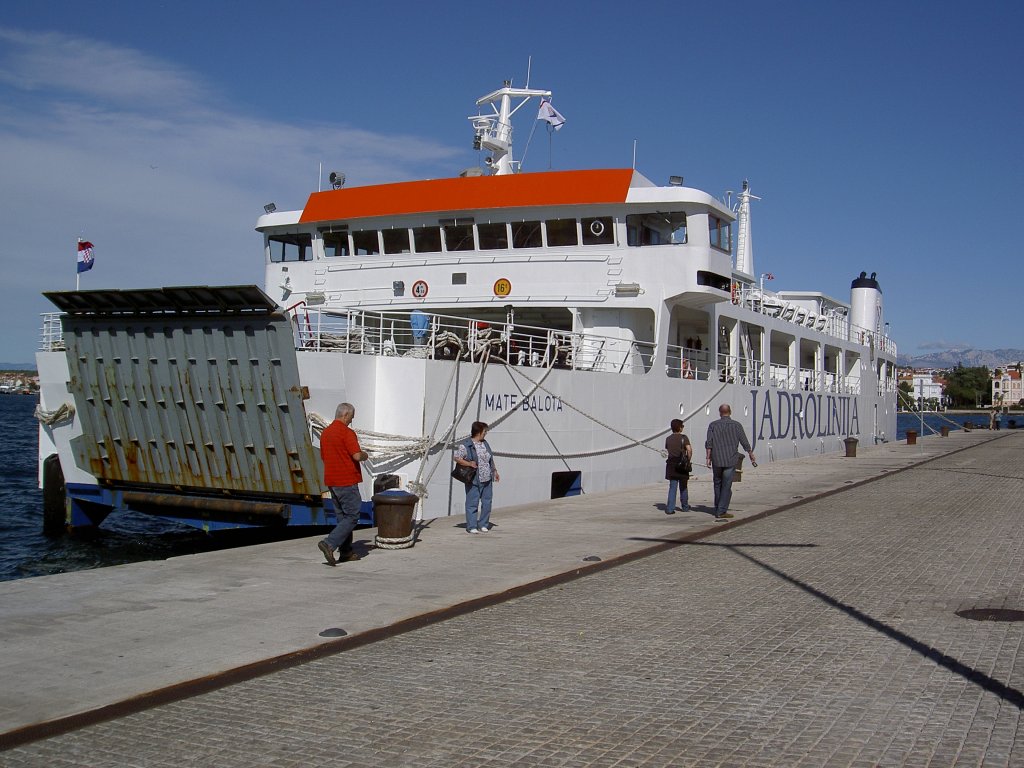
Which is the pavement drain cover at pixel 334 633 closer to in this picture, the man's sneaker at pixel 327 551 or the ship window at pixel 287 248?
the man's sneaker at pixel 327 551

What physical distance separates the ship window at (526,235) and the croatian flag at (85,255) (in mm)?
7838

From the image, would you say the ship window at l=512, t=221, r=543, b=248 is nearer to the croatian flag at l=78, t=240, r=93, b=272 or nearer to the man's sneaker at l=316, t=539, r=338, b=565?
the croatian flag at l=78, t=240, r=93, b=272

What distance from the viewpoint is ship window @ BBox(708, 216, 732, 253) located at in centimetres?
1942

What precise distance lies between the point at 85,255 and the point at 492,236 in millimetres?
7637

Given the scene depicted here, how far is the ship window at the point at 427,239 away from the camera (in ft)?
63.6

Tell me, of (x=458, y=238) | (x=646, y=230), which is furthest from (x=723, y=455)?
(x=458, y=238)

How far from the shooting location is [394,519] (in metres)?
10.6

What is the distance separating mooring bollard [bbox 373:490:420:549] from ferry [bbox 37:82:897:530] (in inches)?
62.4

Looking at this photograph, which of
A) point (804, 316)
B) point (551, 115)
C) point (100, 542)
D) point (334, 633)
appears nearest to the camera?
point (334, 633)

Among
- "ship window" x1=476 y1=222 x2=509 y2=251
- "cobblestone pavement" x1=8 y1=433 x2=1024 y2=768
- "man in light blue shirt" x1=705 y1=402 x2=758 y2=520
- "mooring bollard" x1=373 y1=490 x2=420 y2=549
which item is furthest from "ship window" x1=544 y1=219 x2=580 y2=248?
"cobblestone pavement" x1=8 y1=433 x2=1024 y2=768

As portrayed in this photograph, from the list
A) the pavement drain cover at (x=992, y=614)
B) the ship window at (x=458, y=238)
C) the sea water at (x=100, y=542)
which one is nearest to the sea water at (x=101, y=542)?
the sea water at (x=100, y=542)

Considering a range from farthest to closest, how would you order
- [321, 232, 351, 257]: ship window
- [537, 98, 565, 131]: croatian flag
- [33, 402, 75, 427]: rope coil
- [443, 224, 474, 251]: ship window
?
[537, 98, 565, 131]: croatian flag < [321, 232, 351, 257]: ship window < [443, 224, 474, 251]: ship window < [33, 402, 75, 427]: rope coil

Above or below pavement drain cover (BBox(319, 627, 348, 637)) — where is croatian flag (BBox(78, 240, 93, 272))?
above

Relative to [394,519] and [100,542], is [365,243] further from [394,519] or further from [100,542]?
[394,519]
